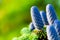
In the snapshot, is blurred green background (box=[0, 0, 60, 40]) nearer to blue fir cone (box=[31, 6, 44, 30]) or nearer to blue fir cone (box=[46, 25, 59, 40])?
blue fir cone (box=[31, 6, 44, 30])

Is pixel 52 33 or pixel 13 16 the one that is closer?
pixel 52 33

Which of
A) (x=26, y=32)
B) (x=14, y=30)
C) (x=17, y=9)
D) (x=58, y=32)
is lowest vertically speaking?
(x=58, y=32)

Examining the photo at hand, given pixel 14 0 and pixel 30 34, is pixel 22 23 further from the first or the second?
pixel 30 34

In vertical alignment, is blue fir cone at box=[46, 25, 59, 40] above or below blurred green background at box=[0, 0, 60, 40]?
below

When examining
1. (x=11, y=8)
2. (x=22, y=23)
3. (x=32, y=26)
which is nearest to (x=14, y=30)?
(x=22, y=23)

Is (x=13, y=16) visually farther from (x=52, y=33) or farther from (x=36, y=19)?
(x=52, y=33)

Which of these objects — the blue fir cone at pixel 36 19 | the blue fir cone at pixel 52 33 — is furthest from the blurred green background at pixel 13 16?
the blue fir cone at pixel 52 33

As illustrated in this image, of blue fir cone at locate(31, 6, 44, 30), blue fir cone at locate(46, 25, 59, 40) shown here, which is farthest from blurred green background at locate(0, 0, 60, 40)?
blue fir cone at locate(46, 25, 59, 40)

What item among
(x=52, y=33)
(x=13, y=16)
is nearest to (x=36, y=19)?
(x=52, y=33)
